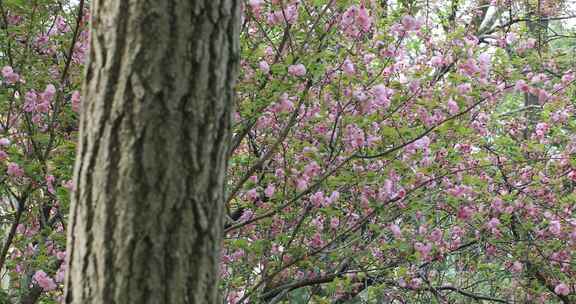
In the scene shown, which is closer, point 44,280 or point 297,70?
point 297,70

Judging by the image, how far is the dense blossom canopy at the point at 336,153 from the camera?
4090 millimetres

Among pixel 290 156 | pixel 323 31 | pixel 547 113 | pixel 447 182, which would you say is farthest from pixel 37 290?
pixel 547 113

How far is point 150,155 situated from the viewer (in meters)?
1.70

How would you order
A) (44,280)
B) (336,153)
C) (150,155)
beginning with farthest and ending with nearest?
(336,153) < (44,280) < (150,155)

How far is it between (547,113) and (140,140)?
15.3ft

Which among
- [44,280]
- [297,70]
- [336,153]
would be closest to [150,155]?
[297,70]

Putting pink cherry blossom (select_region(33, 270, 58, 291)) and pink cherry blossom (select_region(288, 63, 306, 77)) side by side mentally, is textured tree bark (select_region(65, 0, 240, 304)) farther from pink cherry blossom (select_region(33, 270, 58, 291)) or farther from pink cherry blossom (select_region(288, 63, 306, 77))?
pink cherry blossom (select_region(33, 270, 58, 291))

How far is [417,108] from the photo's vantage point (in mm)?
4738

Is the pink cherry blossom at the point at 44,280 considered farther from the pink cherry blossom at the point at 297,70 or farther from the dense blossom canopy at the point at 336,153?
the pink cherry blossom at the point at 297,70

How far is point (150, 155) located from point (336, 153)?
3022 millimetres

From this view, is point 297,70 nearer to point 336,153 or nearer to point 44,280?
point 336,153

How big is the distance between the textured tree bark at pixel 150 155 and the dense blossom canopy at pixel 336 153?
2057mm

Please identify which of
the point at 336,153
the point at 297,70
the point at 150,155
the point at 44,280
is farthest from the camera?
the point at 336,153

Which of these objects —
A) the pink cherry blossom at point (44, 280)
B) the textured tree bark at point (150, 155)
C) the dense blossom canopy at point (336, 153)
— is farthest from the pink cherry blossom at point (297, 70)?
the textured tree bark at point (150, 155)
